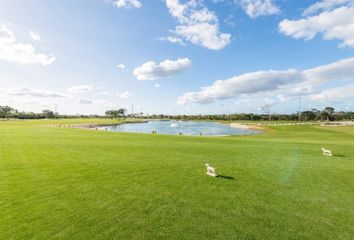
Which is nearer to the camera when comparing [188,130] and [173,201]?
[173,201]

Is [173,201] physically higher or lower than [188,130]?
higher

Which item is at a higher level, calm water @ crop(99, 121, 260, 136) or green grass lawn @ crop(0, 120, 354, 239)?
green grass lawn @ crop(0, 120, 354, 239)

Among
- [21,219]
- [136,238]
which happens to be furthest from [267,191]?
[21,219]

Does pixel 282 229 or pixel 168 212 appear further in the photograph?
pixel 168 212

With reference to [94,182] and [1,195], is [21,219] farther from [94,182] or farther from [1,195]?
[94,182]

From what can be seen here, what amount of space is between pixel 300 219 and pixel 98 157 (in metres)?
12.1

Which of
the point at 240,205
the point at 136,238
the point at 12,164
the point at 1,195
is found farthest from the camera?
the point at 12,164

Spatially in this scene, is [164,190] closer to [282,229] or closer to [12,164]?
[282,229]

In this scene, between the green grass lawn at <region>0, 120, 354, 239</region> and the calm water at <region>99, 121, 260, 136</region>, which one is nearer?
the green grass lawn at <region>0, 120, 354, 239</region>

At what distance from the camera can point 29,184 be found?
9516mm

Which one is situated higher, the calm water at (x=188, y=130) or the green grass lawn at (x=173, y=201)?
the green grass lawn at (x=173, y=201)

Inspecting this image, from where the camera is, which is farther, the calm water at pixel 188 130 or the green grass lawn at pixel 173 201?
the calm water at pixel 188 130

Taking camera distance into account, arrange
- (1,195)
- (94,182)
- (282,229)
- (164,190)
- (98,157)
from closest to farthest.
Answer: (282,229) < (1,195) < (164,190) < (94,182) < (98,157)

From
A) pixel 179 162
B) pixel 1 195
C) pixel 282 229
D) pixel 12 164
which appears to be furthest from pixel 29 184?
pixel 282 229
